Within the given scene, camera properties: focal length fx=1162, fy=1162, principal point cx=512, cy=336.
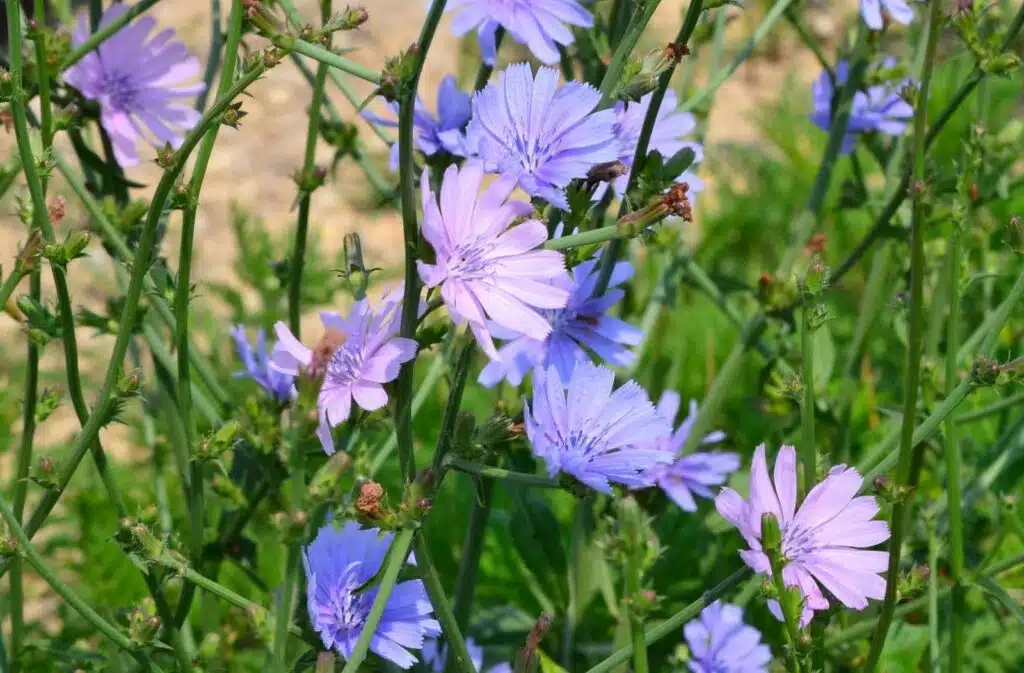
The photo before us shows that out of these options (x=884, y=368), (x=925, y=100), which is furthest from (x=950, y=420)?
(x=884, y=368)

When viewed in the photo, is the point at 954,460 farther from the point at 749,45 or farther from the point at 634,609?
the point at 749,45

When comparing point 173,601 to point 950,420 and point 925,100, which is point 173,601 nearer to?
point 950,420

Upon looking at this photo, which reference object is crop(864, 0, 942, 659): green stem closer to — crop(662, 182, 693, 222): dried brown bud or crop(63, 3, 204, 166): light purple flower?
crop(662, 182, 693, 222): dried brown bud

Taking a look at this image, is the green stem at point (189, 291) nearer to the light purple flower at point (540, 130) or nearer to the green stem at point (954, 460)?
the light purple flower at point (540, 130)

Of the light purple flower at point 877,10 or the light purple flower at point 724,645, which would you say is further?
the light purple flower at point 877,10

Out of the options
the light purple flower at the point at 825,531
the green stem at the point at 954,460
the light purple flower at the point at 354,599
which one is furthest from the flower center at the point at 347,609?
the green stem at the point at 954,460

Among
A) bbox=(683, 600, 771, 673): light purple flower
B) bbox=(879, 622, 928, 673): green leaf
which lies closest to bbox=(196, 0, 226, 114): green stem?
bbox=(683, 600, 771, 673): light purple flower
